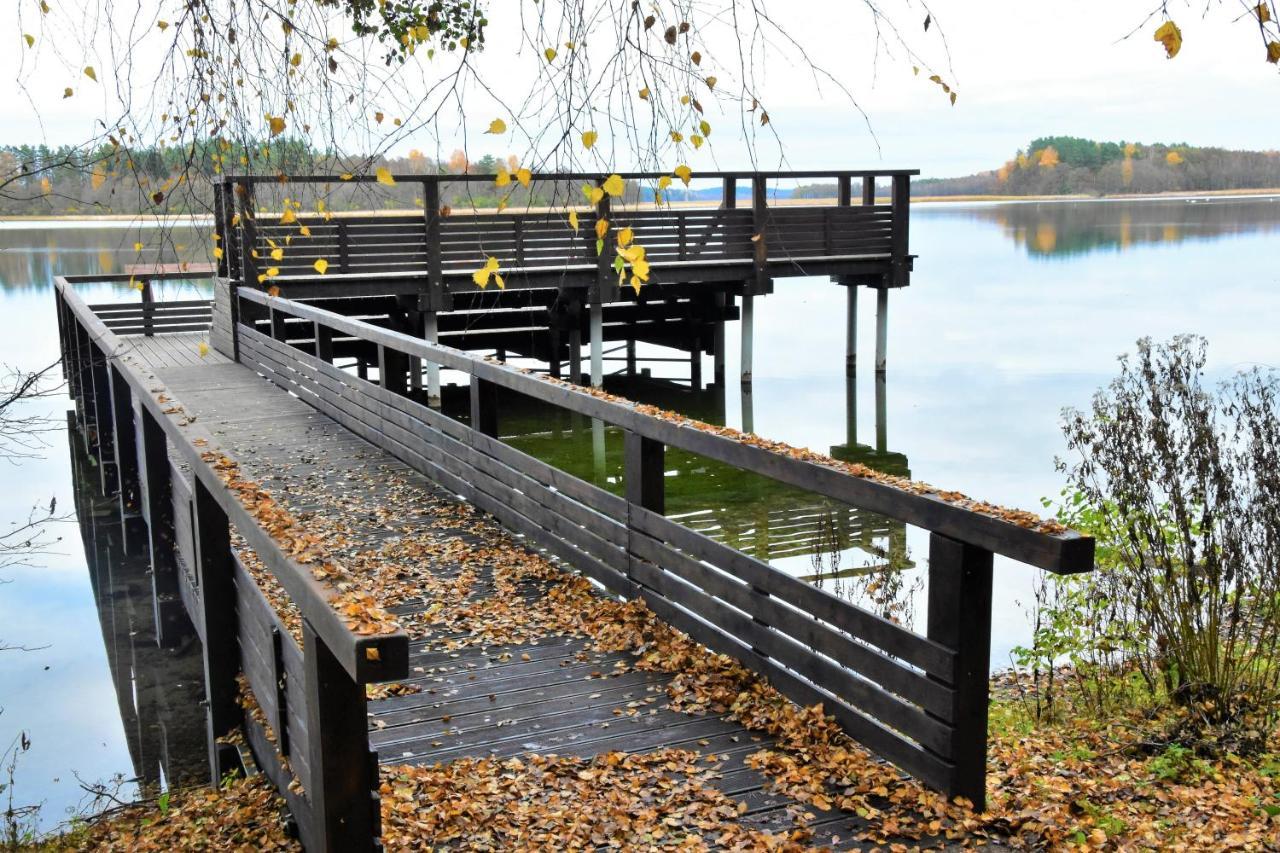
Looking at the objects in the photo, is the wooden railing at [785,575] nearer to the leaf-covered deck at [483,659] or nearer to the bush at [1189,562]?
the leaf-covered deck at [483,659]

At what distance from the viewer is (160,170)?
5281mm

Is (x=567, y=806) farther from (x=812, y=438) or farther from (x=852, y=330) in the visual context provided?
(x=852, y=330)

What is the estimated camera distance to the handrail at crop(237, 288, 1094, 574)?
3.42m

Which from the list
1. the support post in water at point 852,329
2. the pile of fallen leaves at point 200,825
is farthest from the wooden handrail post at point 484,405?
the support post in water at point 852,329

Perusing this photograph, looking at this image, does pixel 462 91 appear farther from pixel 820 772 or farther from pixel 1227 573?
pixel 1227 573

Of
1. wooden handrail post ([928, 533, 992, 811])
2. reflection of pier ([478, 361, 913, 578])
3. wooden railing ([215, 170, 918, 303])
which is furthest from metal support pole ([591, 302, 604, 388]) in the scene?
wooden handrail post ([928, 533, 992, 811])

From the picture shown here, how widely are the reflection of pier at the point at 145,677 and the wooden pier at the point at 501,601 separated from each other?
0.86 metres

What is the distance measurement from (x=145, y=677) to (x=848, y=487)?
7.78 metres

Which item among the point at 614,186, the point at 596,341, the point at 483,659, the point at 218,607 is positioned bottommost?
the point at 596,341

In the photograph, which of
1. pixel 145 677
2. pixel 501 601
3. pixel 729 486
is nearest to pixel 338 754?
pixel 501 601

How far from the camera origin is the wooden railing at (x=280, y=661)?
327 cm

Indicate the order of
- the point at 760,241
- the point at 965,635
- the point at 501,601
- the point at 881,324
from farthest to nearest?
the point at 881,324, the point at 760,241, the point at 501,601, the point at 965,635

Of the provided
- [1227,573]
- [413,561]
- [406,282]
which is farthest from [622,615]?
[406,282]

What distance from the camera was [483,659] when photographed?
5.38 metres
